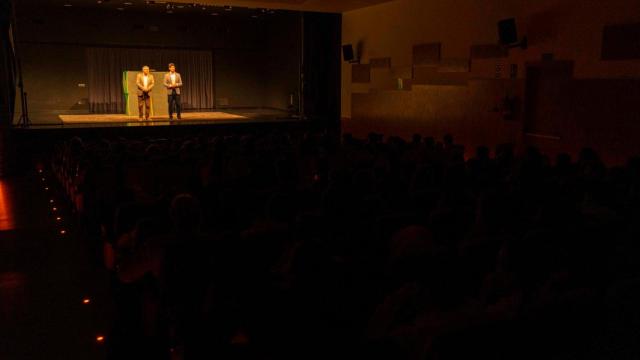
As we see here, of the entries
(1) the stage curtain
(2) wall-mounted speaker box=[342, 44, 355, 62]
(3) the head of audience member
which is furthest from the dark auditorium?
(1) the stage curtain

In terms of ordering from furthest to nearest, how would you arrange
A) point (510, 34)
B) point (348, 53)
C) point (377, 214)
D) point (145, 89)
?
point (348, 53)
point (145, 89)
point (510, 34)
point (377, 214)

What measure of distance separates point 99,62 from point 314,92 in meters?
7.79

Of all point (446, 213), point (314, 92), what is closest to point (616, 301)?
point (446, 213)

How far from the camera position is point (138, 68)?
19625 mm

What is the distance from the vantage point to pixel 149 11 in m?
18.7

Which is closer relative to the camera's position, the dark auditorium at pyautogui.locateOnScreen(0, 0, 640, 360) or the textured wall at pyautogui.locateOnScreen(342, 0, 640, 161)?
the dark auditorium at pyautogui.locateOnScreen(0, 0, 640, 360)

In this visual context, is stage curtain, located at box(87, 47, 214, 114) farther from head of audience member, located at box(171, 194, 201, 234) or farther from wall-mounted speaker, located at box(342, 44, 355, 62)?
head of audience member, located at box(171, 194, 201, 234)

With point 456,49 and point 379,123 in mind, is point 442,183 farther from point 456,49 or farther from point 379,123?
point 379,123

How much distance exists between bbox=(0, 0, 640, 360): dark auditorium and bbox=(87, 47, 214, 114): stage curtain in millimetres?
4086

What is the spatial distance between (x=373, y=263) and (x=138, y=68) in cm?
1788

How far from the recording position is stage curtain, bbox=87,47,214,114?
18750 millimetres

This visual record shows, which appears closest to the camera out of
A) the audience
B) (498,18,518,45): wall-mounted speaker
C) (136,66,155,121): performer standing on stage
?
the audience

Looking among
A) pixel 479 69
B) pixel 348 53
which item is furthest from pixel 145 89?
pixel 479 69

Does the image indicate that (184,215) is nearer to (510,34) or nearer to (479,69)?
(510,34)
